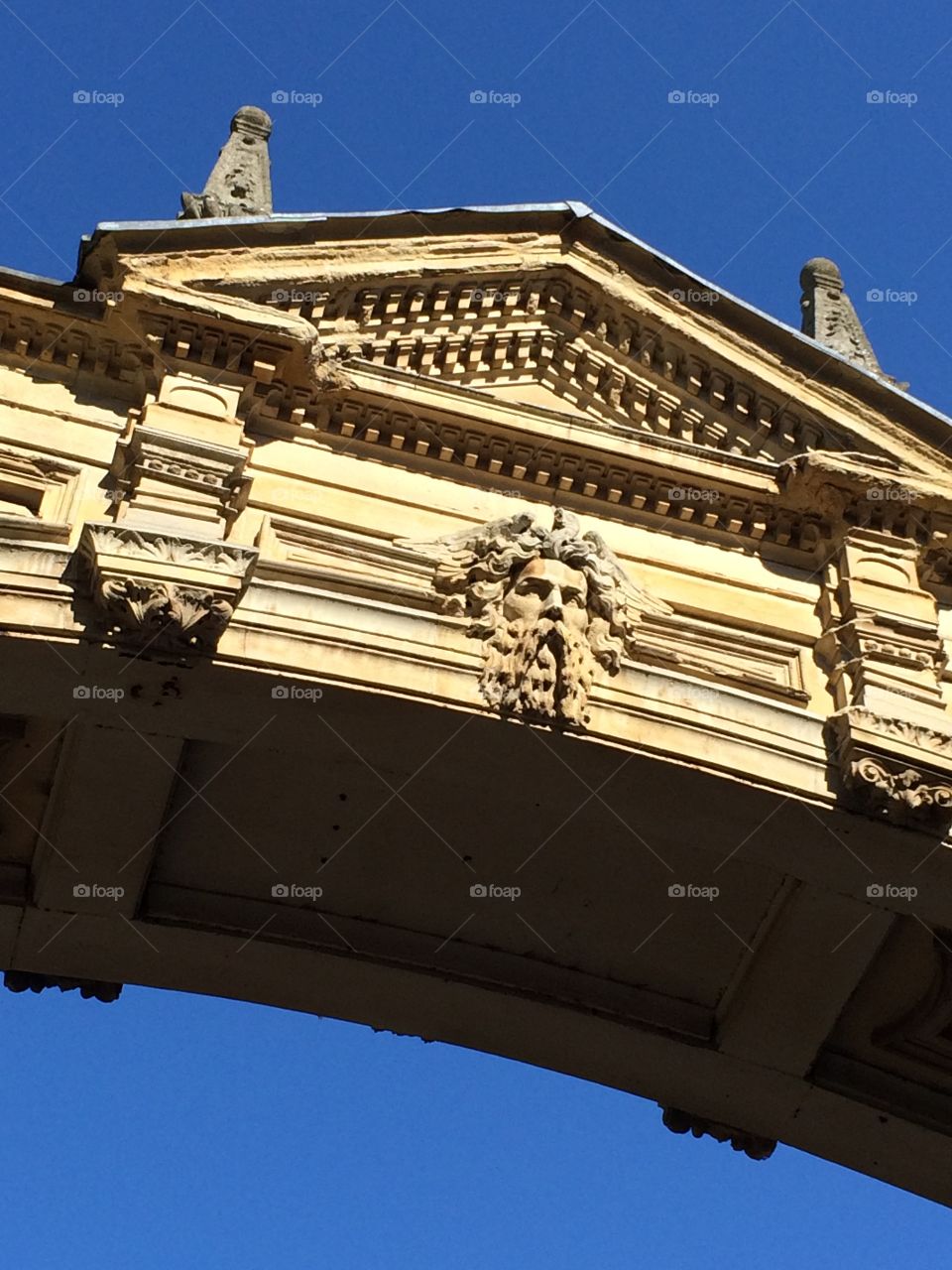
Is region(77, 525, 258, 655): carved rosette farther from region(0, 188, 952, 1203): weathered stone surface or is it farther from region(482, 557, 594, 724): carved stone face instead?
region(482, 557, 594, 724): carved stone face

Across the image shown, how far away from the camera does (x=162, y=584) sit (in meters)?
9.96

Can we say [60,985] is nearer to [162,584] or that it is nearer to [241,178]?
[162,584]

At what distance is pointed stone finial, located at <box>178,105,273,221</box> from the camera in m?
12.6

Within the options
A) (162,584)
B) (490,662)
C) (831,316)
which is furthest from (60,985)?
(831,316)

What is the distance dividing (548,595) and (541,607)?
101 millimetres

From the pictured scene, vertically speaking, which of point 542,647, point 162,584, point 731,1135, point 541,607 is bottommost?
point 731,1135

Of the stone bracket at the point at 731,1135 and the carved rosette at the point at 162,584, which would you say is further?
the stone bracket at the point at 731,1135

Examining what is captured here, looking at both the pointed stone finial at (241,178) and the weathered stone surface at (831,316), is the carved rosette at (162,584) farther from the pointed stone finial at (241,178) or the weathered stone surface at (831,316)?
the weathered stone surface at (831,316)

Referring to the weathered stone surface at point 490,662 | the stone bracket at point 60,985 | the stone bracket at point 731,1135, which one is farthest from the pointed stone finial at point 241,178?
the stone bracket at point 731,1135

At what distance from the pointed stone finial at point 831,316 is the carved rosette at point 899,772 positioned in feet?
11.2

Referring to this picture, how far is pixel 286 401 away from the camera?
1198cm

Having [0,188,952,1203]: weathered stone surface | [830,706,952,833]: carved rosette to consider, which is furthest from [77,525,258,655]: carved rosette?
[830,706,952,833]: carved rosette

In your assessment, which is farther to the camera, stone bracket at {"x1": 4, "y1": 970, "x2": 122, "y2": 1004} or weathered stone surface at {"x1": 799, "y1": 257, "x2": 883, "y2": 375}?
weathered stone surface at {"x1": 799, "y1": 257, "x2": 883, "y2": 375}

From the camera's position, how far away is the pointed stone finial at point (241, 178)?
12.6 metres
